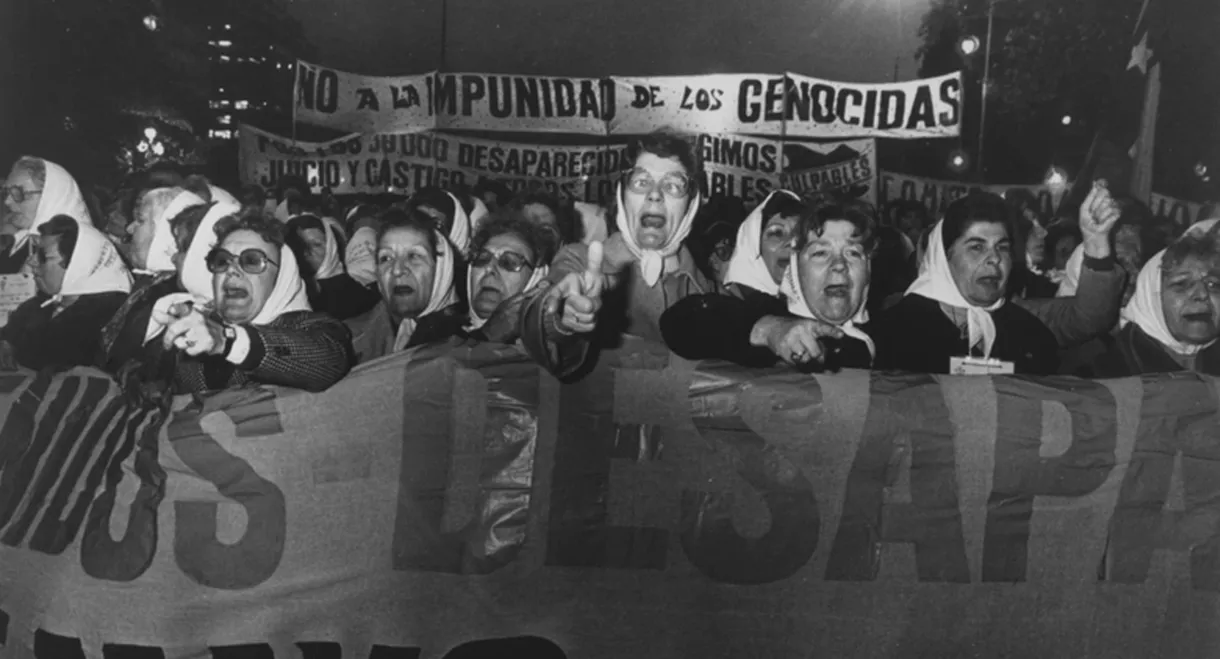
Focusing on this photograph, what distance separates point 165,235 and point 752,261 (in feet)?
7.95

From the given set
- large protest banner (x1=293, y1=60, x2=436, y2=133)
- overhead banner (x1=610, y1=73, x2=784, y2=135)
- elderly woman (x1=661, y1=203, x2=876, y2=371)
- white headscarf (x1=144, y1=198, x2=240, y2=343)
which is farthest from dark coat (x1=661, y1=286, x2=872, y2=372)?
large protest banner (x1=293, y1=60, x2=436, y2=133)

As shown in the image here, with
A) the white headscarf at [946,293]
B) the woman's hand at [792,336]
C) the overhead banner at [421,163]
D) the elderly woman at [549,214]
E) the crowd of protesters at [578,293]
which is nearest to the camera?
the woman's hand at [792,336]

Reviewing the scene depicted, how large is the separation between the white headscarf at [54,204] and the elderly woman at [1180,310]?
174 inches

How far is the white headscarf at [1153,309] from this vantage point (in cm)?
353

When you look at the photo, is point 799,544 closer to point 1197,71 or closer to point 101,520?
point 101,520

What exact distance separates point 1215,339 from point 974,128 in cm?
531

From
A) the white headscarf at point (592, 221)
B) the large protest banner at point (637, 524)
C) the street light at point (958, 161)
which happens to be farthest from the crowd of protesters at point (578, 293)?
the street light at point (958, 161)

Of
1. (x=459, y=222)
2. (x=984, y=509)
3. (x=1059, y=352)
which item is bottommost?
(x=984, y=509)

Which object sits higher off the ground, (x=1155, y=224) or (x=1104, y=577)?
(x=1155, y=224)

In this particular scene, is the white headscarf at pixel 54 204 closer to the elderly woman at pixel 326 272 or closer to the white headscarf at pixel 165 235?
the white headscarf at pixel 165 235

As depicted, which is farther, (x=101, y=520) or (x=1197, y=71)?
(x=1197, y=71)

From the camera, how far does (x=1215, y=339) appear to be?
11.5ft

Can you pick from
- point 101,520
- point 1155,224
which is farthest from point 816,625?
point 1155,224

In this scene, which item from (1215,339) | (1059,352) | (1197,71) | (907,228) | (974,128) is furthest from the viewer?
(974,128)
